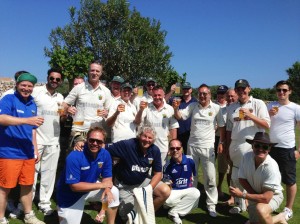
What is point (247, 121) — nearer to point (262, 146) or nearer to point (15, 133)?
point (262, 146)

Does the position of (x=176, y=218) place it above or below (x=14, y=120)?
below

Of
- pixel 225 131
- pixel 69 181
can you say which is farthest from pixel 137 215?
pixel 225 131

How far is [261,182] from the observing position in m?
4.32

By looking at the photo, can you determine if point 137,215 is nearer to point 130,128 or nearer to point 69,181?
point 69,181

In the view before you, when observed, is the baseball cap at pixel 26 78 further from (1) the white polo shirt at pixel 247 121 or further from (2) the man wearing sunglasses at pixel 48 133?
(1) the white polo shirt at pixel 247 121

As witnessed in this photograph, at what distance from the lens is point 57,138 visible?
5.26 m

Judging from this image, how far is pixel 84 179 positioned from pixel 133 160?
99cm

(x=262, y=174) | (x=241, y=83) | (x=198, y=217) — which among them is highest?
(x=241, y=83)

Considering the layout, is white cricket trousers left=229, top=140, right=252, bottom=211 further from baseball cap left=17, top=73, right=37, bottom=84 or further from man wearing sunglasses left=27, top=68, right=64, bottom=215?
baseball cap left=17, top=73, right=37, bottom=84

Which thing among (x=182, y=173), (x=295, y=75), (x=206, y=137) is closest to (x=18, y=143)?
(x=182, y=173)

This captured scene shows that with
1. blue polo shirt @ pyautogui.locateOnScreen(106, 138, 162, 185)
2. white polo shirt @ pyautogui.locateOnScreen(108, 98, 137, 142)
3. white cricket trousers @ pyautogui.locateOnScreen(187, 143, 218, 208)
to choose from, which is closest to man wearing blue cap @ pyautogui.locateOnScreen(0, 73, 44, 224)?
blue polo shirt @ pyautogui.locateOnScreen(106, 138, 162, 185)

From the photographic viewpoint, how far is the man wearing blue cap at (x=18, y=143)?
421 centimetres

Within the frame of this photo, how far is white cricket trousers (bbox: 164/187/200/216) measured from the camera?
5.26 meters

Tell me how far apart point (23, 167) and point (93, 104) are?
172 centimetres
